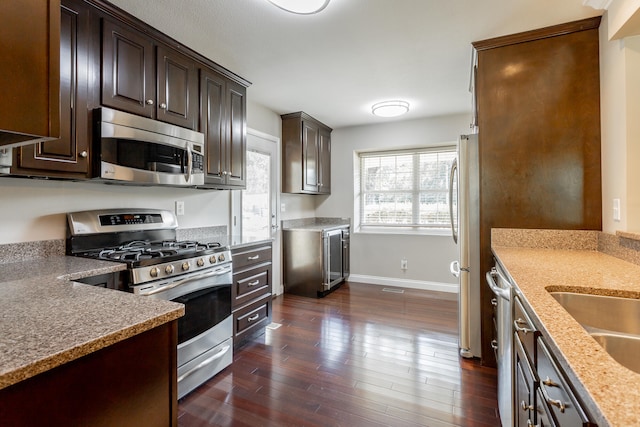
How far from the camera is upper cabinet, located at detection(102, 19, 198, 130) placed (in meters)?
1.89

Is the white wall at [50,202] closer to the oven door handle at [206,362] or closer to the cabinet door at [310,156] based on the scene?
the oven door handle at [206,362]

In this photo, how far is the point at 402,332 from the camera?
290 cm

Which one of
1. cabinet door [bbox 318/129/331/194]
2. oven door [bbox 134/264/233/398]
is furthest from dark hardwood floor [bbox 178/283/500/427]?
cabinet door [bbox 318/129/331/194]

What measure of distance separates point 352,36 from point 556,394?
230 cm

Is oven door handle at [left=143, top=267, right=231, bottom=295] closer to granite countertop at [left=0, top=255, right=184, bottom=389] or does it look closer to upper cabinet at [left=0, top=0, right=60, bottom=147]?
granite countertop at [left=0, top=255, right=184, bottom=389]

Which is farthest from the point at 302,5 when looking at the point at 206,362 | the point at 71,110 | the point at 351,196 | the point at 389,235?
the point at 389,235

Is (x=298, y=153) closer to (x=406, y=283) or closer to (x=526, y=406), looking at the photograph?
(x=406, y=283)

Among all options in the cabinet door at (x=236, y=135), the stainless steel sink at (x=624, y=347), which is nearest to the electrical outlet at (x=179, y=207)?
the cabinet door at (x=236, y=135)

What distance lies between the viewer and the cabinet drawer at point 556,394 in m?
0.65

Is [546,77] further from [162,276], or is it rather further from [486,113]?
[162,276]

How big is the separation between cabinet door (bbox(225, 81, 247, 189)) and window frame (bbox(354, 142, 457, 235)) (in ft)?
7.50

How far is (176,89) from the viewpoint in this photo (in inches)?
91.0

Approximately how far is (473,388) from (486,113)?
1918mm

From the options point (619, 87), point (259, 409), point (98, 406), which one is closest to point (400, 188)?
point (619, 87)
